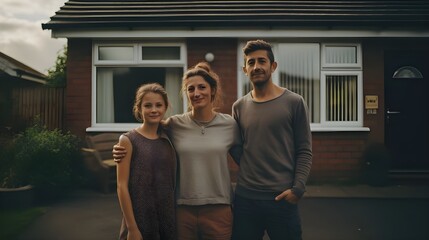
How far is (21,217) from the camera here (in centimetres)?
534

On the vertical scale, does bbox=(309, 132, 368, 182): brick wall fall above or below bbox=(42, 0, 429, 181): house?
below

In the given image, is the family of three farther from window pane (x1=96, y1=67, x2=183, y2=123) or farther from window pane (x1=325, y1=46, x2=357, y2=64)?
window pane (x1=325, y1=46, x2=357, y2=64)

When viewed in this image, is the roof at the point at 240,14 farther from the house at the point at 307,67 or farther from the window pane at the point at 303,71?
the window pane at the point at 303,71

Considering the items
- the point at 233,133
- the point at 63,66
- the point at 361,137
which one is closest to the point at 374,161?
the point at 361,137

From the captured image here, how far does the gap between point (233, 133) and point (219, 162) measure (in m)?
0.23

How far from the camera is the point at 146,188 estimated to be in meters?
2.41

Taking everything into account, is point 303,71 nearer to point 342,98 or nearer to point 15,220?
point 342,98

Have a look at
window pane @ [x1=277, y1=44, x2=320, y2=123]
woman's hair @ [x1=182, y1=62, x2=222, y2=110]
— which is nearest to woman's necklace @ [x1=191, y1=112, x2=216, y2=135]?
woman's hair @ [x1=182, y1=62, x2=222, y2=110]

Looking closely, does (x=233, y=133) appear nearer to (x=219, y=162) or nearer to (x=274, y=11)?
(x=219, y=162)

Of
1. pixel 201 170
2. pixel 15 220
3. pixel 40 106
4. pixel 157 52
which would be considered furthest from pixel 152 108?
pixel 40 106

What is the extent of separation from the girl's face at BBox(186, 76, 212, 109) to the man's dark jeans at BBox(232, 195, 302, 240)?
69cm

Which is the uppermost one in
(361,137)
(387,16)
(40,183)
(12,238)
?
(387,16)

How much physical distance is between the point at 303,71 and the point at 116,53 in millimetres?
3680

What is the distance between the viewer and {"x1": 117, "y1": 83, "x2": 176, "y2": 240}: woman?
238 centimetres
